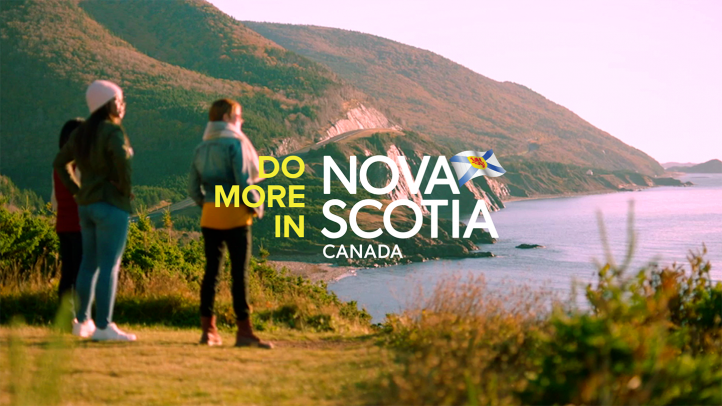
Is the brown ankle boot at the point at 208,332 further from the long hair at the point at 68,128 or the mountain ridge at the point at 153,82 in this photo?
the mountain ridge at the point at 153,82

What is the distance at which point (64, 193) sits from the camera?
21.2 ft

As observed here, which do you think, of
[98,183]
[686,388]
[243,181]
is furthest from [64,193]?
[686,388]

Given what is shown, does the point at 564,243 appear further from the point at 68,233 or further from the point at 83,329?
the point at 83,329

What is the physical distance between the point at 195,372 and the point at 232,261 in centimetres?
114

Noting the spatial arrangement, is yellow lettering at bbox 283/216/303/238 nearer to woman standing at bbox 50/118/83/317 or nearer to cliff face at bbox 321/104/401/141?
cliff face at bbox 321/104/401/141

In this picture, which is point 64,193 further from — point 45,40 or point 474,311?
point 45,40

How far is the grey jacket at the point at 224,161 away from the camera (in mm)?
5895

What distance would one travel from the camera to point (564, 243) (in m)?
96.4

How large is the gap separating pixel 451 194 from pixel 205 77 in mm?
58046

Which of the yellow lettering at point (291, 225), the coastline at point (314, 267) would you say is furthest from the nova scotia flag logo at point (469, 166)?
the coastline at point (314, 267)

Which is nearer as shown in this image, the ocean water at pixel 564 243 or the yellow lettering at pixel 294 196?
the ocean water at pixel 564 243

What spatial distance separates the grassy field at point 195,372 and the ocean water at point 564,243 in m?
28.3

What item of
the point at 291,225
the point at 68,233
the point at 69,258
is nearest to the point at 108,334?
the point at 69,258

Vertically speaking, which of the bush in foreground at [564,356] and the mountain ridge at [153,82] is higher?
the mountain ridge at [153,82]
